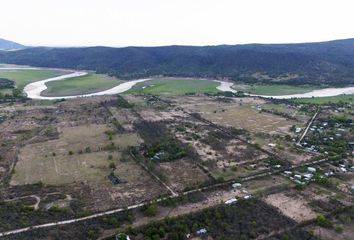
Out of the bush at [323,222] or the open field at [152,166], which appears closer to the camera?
the bush at [323,222]

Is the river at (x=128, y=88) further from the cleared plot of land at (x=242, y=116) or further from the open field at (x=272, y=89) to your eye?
the cleared plot of land at (x=242, y=116)

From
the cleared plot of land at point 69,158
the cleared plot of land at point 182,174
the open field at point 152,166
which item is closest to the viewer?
the open field at point 152,166

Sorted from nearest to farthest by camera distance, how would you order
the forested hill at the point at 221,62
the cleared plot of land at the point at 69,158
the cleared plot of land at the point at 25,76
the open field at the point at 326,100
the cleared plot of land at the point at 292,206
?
the cleared plot of land at the point at 292,206
the cleared plot of land at the point at 69,158
the open field at the point at 326,100
the cleared plot of land at the point at 25,76
the forested hill at the point at 221,62

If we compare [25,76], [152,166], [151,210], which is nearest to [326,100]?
[152,166]

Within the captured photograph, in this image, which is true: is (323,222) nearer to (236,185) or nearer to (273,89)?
(236,185)

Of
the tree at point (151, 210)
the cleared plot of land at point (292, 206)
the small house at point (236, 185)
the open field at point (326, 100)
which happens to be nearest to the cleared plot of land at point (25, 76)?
the open field at point (326, 100)

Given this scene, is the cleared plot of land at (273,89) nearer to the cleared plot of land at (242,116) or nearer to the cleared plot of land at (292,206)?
the cleared plot of land at (242,116)

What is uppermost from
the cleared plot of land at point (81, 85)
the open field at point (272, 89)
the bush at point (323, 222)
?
the bush at point (323, 222)

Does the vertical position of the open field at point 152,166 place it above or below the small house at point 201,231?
below
